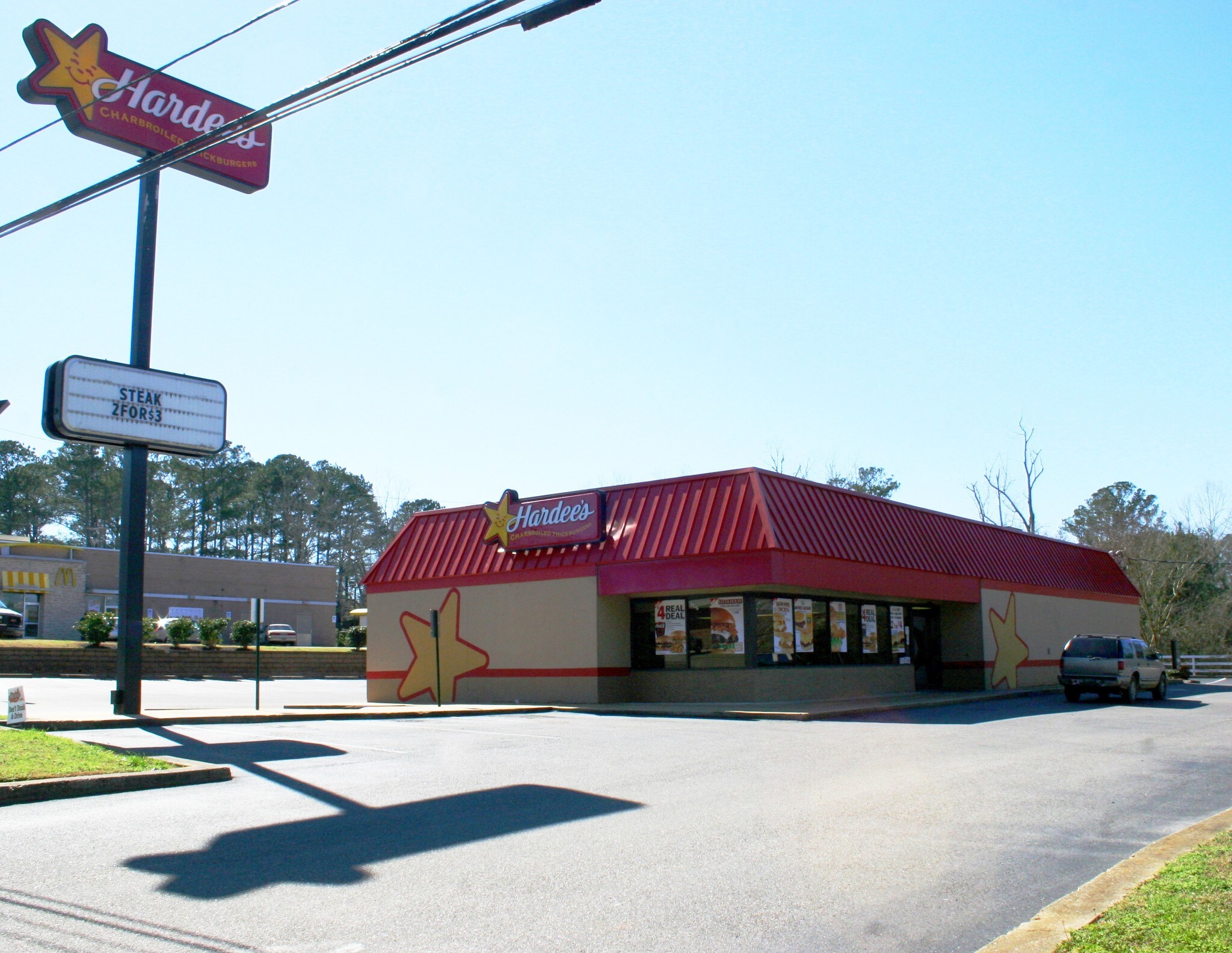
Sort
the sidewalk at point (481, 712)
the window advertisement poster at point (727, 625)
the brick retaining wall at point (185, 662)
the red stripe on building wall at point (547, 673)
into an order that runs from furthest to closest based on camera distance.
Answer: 1. the brick retaining wall at point (185, 662)
2. the red stripe on building wall at point (547, 673)
3. the window advertisement poster at point (727, 625)
4. the sidewalk at point (481, 712)

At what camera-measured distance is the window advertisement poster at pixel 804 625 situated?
83.9 ft

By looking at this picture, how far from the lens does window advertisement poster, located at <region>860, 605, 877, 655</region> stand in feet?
93.5

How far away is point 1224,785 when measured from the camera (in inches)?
445

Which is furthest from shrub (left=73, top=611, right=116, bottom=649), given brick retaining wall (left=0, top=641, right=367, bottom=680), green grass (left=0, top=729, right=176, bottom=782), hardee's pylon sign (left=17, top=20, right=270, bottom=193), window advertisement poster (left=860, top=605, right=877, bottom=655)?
green grass (left=0, top=729, right=176, bottom=782)

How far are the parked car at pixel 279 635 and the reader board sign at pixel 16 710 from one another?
4108 centimetres

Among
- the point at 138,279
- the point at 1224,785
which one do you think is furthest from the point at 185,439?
the point at 1224,785

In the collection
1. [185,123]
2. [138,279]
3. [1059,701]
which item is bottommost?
[1059,701]

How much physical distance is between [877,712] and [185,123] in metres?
17.6

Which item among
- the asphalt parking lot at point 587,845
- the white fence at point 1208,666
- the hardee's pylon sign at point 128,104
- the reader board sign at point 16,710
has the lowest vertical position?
the white fence at point 1208,666

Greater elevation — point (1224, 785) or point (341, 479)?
point (341, 479)

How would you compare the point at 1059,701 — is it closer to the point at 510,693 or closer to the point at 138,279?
the point at 510,693

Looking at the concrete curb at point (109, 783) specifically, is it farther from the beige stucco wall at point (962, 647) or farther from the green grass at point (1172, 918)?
the beige stucco wall at point (962, 647)

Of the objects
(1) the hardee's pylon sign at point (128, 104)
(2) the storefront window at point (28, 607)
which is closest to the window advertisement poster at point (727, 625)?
(1) the hardee's pylon sign at point (128, 104)

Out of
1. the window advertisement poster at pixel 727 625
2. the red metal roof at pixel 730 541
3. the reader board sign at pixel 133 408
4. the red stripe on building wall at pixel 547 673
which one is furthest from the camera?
the red stripe on building wall at pixel 547 673
